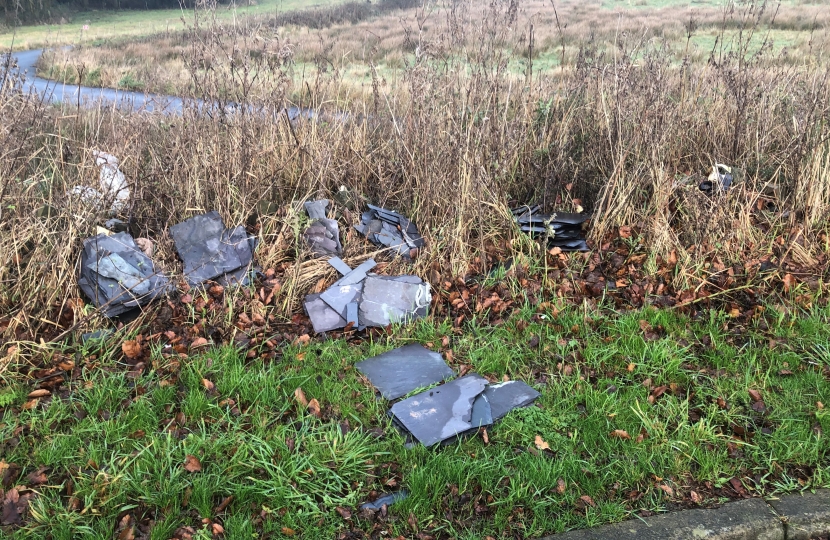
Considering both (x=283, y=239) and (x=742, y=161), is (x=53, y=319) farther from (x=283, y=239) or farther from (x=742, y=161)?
(x=742, y=161)

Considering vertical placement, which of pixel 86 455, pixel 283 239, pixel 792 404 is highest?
pixel 283 239

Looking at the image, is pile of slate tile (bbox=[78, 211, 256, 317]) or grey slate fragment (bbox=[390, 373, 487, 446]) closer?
grey slate fragment (bbox=[390, 373, 487, 446])

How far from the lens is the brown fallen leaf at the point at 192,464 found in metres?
2.78

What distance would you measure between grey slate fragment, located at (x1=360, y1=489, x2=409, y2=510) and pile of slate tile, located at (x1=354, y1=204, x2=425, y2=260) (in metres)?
2.27

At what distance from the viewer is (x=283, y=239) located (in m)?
4.62

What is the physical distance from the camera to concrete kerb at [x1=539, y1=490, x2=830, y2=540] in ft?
8.39

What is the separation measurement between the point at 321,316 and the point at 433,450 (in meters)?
1.47

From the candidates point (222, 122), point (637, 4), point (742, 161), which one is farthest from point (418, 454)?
point (637, 4)

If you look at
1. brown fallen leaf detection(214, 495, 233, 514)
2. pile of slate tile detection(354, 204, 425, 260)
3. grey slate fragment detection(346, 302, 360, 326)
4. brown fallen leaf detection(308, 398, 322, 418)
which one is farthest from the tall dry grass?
brown fallen leaf detection(214, 495, 233, 514)

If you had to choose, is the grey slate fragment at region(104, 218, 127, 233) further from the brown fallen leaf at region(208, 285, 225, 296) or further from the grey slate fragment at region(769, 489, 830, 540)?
the grey slate fragment at region(769, 489, 830, 540)

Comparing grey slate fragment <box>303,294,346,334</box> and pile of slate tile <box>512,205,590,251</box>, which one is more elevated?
pile of slate tile <box>512,205,590,251</box>

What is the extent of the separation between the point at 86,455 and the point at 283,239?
2.14 m

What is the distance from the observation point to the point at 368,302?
13.8ft

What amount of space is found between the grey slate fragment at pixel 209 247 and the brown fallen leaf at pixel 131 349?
0.68m
